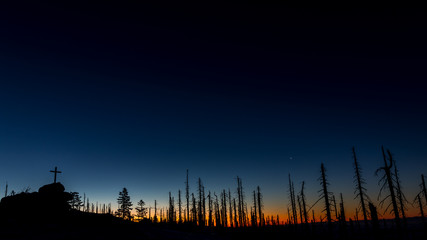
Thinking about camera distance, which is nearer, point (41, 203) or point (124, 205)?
point (41, 203)

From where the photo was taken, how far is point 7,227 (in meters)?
Result: 16.0

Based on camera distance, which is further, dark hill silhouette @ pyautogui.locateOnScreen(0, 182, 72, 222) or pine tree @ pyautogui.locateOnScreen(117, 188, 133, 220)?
pine tree @ pyautogui.locateOnScreen(117, 188, 133, 220)

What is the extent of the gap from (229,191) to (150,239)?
203 ft

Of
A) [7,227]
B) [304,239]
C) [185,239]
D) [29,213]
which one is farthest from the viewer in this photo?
[304,239]

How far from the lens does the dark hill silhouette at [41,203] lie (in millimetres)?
23766

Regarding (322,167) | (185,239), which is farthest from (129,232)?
(322,167)

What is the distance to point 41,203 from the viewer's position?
26.3m

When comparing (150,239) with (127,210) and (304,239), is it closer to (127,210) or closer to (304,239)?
(304,239)

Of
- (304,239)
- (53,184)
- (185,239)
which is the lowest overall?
(304,239)

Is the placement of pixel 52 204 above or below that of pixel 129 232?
above

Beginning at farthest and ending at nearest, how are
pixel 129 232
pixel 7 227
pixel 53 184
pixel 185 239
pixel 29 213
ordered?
pixel 53 184 → pixel 29 213 → pixel 185 239 → pixel 129 232 → pixel 7 227

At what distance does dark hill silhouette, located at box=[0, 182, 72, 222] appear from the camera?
2377 cm

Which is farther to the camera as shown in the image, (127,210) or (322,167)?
(127,210)

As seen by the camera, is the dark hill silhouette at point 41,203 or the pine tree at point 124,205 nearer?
the dark hill silhouette at point 41,203
